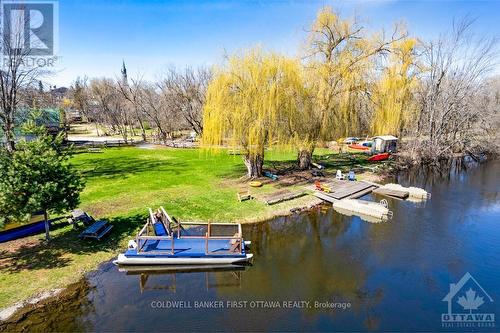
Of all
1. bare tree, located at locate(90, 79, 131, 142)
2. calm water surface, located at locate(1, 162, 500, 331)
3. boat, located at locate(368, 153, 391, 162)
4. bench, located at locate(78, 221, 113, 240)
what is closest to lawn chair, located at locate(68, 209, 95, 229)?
bench, located at locate(78, 221, 113, 240)

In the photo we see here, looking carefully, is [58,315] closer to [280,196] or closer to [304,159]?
[280,196]

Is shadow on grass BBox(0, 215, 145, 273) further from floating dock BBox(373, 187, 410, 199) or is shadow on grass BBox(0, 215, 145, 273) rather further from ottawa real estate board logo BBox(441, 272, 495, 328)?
floating dock BBox(373, 187, 410, 199)

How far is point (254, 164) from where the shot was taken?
28.9 metres

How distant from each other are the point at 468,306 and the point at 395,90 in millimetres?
24496

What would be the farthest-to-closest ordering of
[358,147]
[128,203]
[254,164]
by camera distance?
1. [358,147]
2. [254,164]
3. [128,203]

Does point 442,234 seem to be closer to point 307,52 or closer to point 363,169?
point 363,169

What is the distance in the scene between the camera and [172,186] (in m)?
27.4

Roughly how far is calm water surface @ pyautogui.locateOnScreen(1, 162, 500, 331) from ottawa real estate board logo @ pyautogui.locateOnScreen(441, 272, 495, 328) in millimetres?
279

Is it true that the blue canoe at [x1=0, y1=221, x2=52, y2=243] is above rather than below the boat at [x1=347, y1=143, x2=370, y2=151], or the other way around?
below

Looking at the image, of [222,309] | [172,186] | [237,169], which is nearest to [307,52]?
[237,169]

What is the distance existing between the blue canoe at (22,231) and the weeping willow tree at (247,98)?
12613 mm

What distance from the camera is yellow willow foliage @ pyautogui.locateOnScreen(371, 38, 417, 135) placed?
31.7 m

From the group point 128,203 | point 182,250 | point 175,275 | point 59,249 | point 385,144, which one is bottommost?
point 175,275

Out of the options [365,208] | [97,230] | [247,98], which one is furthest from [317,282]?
[247,98]
